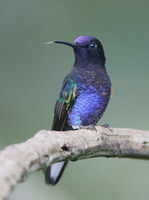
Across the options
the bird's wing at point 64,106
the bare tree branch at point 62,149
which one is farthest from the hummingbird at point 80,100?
the bare tree branch at point 62,149

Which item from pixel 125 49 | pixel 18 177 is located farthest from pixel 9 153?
pixel 125 49

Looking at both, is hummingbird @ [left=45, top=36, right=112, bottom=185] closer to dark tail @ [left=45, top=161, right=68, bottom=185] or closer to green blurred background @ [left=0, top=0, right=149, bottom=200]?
dark tail @ [left=45, top=161, right=68, bottom=185]

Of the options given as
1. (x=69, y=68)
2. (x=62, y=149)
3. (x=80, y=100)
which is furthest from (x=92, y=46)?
(x=69, y=68)

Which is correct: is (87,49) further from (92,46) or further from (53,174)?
(53,174)

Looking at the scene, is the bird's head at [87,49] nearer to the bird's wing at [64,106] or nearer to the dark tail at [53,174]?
the bird's wing at [64,106]

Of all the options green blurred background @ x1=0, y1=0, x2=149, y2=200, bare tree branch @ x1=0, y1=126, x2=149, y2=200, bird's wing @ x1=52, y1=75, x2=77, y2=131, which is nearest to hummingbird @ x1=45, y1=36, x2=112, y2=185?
bird's wing @ x1=52, y1=75, x2=77, y2=131
